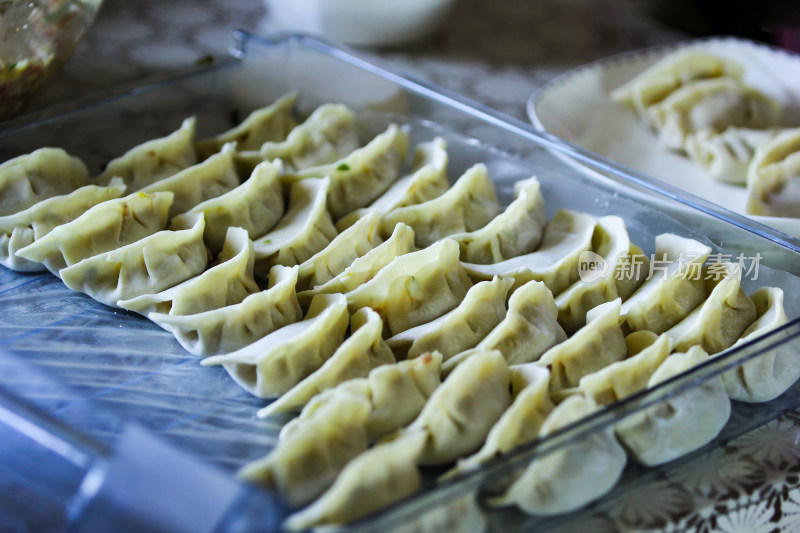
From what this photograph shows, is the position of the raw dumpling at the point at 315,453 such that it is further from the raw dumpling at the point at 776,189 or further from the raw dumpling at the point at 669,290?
the raw dumpling at the point at 776,189

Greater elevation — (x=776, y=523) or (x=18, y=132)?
(x=18, y=132)

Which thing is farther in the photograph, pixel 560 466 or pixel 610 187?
pixel 610 187

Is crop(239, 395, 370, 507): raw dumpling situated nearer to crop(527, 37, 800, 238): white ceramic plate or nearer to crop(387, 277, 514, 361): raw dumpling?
Answer: crop(387, 277, 514, 361): raw dumpling

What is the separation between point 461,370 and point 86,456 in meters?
0.54

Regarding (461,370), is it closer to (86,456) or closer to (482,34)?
(86,456)

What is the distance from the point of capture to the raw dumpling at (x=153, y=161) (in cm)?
193

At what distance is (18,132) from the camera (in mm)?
1958

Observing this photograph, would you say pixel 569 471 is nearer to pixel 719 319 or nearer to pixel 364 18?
pixel 719 319

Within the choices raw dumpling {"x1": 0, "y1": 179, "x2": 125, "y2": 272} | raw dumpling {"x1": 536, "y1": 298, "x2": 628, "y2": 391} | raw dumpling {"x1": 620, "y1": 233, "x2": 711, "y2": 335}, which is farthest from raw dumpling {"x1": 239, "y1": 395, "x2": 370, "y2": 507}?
raw dumpling {"x1": 0, "y1": 179, "x2": 125, "y2": 272}

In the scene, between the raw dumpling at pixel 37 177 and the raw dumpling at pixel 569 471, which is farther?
the raw dumpling at pixel 37 177

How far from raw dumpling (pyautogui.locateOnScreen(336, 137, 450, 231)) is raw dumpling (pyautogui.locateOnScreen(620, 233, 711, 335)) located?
1.66 feet

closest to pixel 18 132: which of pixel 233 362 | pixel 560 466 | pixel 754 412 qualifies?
pixel 233 362

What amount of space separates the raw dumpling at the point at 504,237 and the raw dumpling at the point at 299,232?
27 cm

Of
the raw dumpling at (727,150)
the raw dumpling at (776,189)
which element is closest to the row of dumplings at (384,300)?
the raw dumpling at (776,189)
